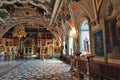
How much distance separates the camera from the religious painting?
6776 mm

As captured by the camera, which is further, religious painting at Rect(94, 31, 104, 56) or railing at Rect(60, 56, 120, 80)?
religious painting at Rect(94, 31, 104, 56)

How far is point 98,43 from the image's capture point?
23.4 feet

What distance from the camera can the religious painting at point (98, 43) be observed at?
22.2 ft

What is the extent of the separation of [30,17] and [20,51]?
10309 mm

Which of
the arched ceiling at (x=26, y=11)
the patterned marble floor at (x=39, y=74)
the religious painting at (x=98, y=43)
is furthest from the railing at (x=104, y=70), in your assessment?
the arched ceiling at (x=26, y=11)

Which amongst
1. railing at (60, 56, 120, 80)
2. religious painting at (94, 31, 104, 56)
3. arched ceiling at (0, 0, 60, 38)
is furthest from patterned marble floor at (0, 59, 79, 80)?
arched ceiling at (0, 0, 60, 38)

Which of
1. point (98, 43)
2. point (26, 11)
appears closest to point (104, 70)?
point (98, 43)

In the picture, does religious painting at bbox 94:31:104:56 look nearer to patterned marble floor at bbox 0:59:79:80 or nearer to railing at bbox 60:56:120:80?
railing at bbox 60:56:120:80

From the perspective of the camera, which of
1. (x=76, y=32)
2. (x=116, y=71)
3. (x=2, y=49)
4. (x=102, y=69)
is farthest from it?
(x=2, y=49)

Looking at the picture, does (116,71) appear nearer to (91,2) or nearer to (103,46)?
(103,46)

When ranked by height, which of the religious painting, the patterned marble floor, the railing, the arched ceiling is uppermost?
the arched ceiling

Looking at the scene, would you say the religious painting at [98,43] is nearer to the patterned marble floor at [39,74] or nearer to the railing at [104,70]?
the railing at [104,70]

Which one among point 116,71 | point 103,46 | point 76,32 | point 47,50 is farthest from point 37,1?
point 47,50

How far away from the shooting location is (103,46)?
21.4 ft
